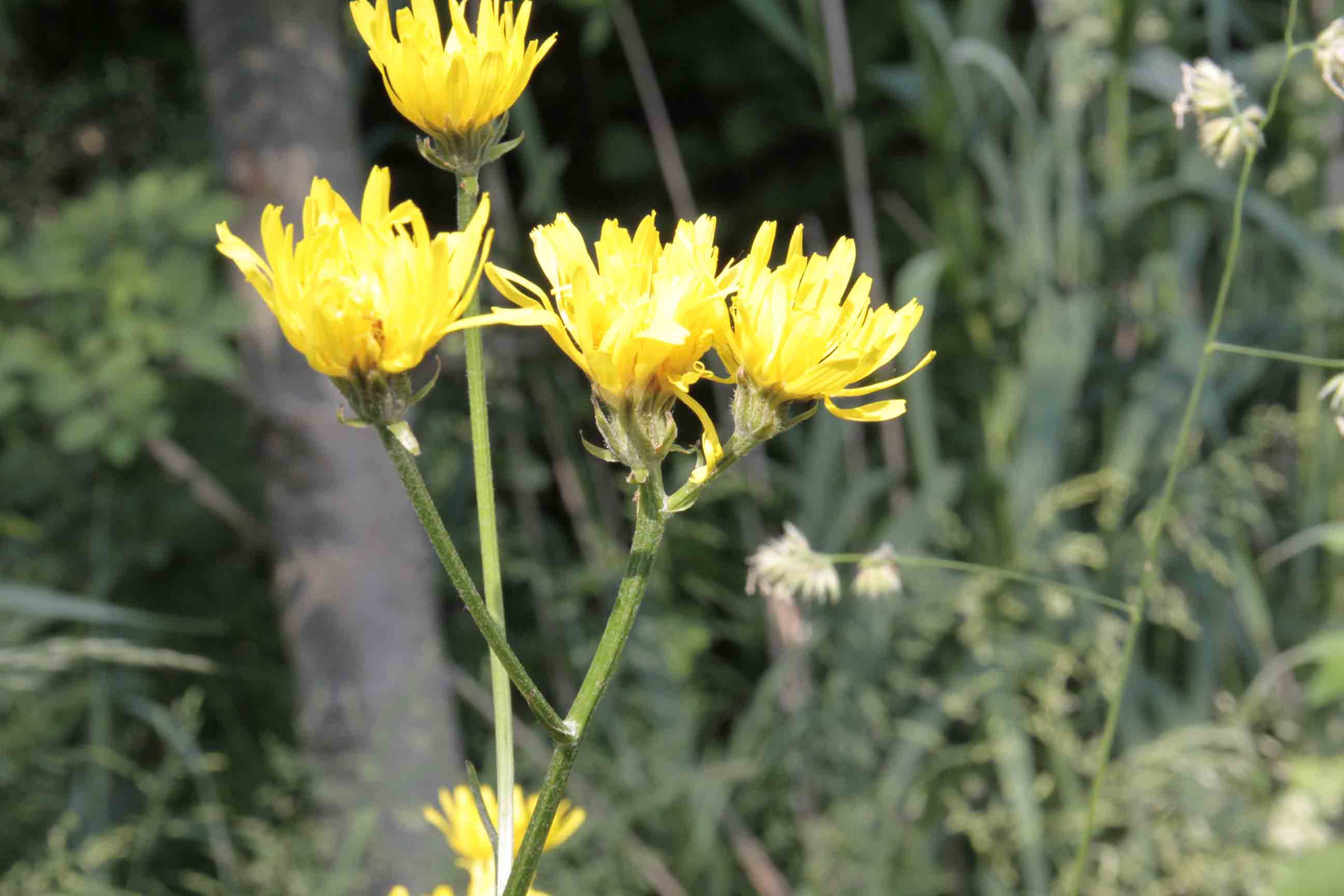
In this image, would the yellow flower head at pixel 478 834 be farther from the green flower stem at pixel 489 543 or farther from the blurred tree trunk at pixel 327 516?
the blurred tree trunk at pixel 327 516

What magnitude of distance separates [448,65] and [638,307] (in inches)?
6.2

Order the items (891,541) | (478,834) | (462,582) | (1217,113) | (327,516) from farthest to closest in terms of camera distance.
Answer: (891,541)
(327,516)
(1217,113)
(478,834)
(462,582)

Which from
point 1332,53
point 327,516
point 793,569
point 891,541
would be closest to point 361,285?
point 793,569

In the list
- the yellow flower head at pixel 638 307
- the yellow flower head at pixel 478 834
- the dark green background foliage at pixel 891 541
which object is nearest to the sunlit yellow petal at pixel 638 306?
the yellow flower head at pixel 638 307

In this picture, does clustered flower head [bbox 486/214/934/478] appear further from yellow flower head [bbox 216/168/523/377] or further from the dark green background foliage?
the dark green background foliage

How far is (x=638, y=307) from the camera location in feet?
1.64

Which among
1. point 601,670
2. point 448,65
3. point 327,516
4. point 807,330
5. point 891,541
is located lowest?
point 891,541

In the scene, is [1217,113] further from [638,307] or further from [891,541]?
[891,541]

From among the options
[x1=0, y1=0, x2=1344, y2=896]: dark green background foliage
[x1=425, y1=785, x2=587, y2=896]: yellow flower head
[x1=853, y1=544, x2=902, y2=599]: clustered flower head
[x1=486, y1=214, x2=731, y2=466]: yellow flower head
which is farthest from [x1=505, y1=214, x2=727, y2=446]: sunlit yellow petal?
[x1=0, y1=0, x2=1344, y2=896]: dark green background foliage

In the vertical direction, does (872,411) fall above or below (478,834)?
above

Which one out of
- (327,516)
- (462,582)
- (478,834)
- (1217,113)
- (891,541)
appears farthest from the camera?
(891,541)

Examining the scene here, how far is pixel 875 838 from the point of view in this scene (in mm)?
1877

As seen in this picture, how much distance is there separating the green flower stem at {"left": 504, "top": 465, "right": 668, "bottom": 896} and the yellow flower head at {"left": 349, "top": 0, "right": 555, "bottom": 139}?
7.4 inches

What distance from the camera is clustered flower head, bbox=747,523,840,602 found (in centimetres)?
82
